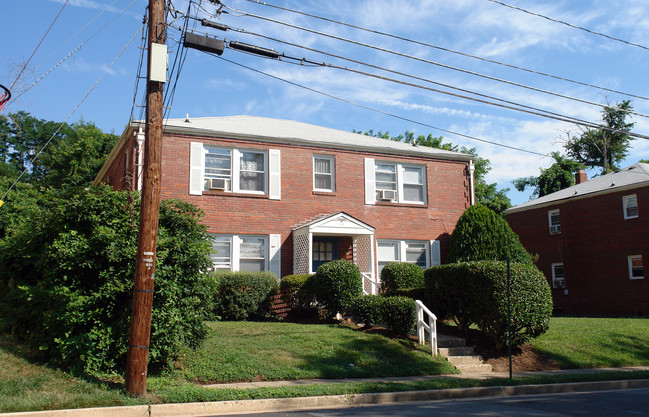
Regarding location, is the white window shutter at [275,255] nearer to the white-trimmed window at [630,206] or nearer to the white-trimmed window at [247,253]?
the white-trimmed window at [247,253]

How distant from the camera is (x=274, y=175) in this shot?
62.7 feet

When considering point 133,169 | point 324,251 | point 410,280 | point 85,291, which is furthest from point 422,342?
point 133,169

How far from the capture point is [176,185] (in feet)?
58.4

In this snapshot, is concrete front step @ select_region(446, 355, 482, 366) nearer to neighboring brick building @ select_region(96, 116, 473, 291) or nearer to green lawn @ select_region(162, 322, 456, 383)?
green lawn @ select_region(162, 322, 456, 383)

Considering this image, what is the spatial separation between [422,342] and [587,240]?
64.8ft

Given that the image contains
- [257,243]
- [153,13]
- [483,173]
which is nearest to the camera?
[153,13]

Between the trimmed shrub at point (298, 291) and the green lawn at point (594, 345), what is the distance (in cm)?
624

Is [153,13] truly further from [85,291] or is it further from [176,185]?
[176,185]

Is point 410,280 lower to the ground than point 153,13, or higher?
lower

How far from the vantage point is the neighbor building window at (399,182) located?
20.9 m

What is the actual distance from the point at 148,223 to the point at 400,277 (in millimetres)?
10505

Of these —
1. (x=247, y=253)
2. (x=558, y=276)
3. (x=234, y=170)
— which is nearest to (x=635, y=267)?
(x=558, y=276)

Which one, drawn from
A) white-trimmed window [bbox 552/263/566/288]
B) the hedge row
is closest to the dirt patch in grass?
the hedge row

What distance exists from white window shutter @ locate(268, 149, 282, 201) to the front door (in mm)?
2092
